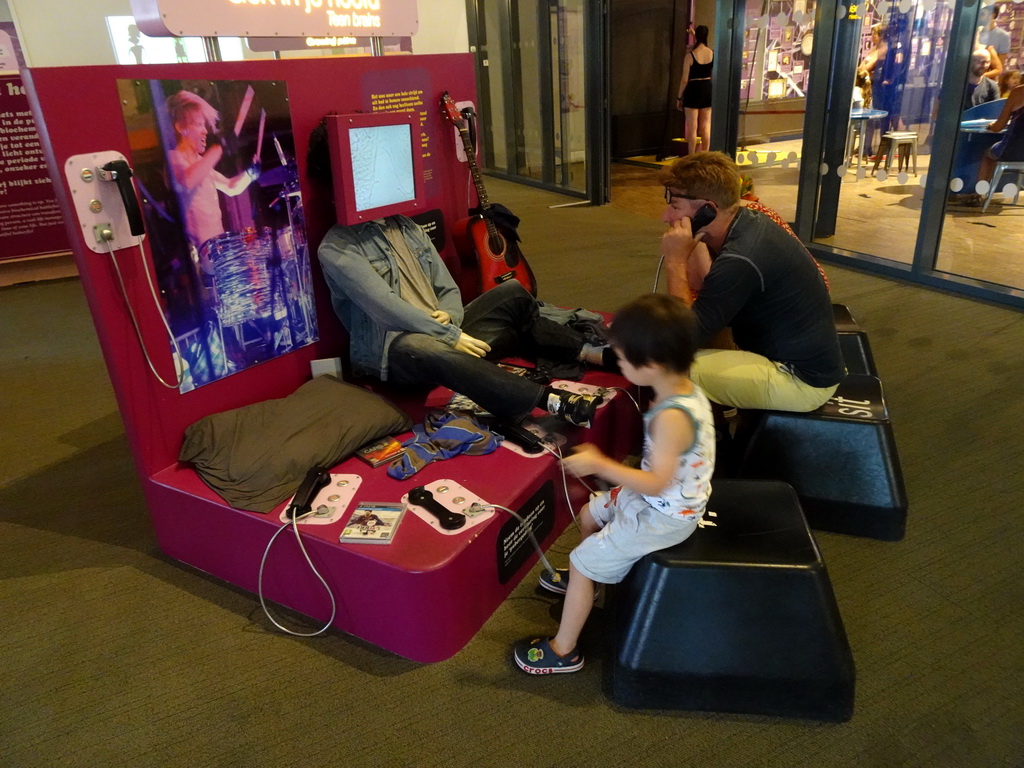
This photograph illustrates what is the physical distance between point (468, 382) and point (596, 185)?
4854 millimetres

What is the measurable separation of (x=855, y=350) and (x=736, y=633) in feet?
5.14

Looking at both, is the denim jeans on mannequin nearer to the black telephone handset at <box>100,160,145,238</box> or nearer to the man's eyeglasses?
the man's eyeglasses

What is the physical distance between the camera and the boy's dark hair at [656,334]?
1.41 m

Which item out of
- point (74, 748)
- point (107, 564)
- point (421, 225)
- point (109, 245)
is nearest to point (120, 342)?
point (109, 245)

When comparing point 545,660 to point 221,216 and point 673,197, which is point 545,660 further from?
point 221,216

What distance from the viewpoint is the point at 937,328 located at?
12.0 ft

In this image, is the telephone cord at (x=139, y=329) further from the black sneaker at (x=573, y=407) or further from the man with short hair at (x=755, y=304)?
the man with short hair at (x=755, y=304)

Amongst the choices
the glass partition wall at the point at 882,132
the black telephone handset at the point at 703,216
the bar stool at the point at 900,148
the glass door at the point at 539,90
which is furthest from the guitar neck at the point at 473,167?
the glass door at the point at 539,90

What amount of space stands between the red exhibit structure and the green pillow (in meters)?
0.05

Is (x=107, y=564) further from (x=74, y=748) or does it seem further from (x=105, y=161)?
(x=105, y=161)

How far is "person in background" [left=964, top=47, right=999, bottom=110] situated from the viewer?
12.3 feet

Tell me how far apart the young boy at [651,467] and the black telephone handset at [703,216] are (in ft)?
2.89

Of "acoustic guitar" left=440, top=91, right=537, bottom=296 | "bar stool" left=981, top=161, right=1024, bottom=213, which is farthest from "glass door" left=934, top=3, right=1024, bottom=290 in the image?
"acoustic guitar" left=440, top=91, right=537, bottom=296

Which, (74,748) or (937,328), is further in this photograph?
(937,328)
